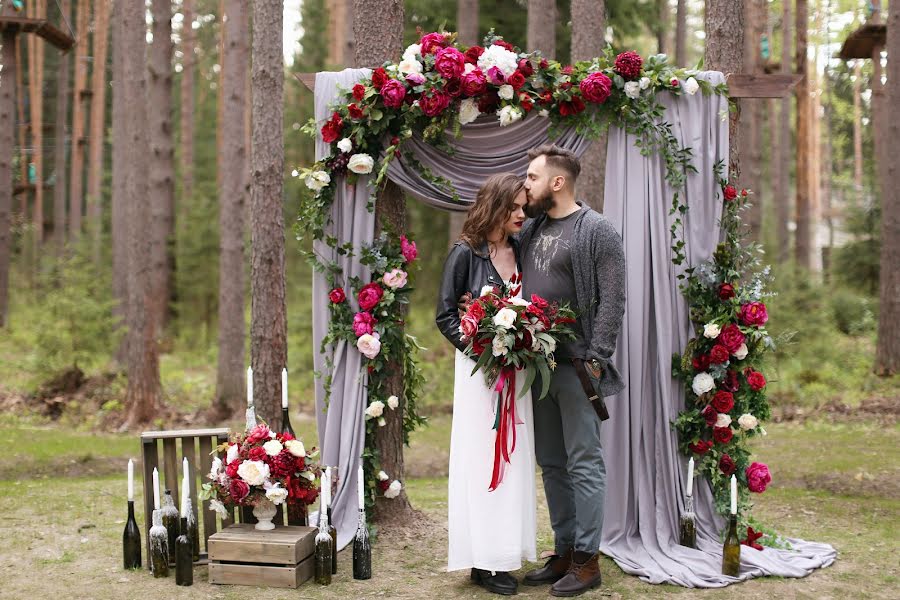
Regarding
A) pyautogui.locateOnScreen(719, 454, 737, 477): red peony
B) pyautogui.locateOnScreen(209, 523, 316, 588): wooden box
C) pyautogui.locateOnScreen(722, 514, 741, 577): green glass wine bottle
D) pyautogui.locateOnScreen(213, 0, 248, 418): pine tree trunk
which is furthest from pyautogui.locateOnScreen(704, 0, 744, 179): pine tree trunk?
pyautogui.locateOnScreen(213, 0, 248, 418): pine tree trunk

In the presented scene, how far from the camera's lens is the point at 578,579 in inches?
172

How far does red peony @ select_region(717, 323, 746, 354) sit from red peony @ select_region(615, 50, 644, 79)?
1475 millimetres

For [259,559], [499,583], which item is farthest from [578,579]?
[259,559]

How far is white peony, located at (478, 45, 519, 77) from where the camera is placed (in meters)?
4.90

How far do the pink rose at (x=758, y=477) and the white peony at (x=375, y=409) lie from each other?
209 cm

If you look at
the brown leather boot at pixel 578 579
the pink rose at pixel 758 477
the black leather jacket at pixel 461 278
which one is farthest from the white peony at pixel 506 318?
the pink rose at pixel 758 477

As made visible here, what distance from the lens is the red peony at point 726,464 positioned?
5035 mm

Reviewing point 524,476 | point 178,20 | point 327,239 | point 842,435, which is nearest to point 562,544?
point 524,476

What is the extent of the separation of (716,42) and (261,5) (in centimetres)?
310

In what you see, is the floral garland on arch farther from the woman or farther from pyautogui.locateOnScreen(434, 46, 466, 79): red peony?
pyautogui.locateOnScreen(434, 46, 466, 79): red peony

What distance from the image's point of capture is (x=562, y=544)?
4.61 meters

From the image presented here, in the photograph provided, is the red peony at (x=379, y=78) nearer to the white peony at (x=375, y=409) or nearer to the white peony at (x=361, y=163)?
the white peony at (x=361, y=163)

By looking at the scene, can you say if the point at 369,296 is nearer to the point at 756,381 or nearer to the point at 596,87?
the point at 596,87

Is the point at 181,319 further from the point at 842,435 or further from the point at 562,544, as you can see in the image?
the point at 562,544
